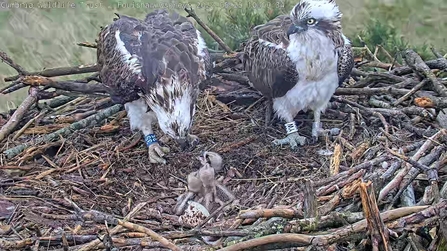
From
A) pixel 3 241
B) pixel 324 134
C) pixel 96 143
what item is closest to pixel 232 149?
pixel 324 134

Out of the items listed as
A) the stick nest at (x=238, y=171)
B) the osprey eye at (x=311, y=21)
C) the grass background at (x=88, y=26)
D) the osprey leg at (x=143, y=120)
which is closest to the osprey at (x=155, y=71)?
→ the osprey leg at (x=143, y=120)

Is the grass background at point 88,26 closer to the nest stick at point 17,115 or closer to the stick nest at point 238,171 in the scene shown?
the stick nest at point 238,171

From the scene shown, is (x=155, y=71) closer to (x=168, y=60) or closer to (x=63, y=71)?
(x=168, y=60)

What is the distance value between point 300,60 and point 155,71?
3.05 ft

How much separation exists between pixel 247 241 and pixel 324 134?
2000 millimetres

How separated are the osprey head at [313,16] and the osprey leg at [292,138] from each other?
2.20 ft

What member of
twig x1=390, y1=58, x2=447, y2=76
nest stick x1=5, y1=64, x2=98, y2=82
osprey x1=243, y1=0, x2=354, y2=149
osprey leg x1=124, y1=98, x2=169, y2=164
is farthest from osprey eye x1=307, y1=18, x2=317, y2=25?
nest stick x1=5, y1=64, x2=98, y2=82

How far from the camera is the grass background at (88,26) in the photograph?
672 centimetres

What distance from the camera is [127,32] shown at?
507cm

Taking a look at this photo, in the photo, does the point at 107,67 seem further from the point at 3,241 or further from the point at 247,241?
the point at 247,241

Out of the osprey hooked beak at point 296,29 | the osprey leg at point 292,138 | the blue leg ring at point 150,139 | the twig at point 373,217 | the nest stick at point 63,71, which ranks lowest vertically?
the blue leg ring at point 150,139

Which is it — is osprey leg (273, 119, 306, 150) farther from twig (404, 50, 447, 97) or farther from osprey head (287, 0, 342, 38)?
twig (404, 50, 447, 97)

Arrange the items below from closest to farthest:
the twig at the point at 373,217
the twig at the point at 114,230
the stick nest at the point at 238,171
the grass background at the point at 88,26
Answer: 1. the twig at the point at 373,217
2. the stick nest at the point at 238,171
3. the twig at the point at 114,230
4. the grass background at the point at 88,26

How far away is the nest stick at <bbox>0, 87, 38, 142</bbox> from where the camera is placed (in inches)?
200
